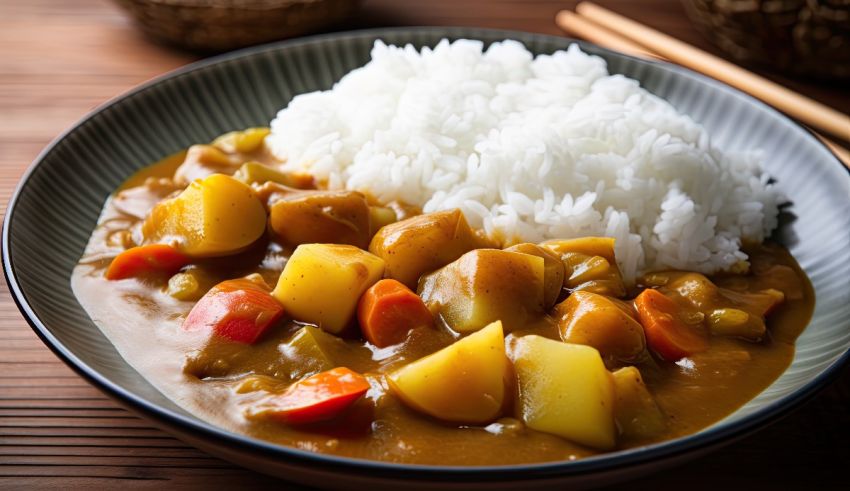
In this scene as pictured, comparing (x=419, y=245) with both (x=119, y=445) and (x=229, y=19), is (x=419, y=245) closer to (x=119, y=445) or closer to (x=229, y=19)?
(x=119, y=445)

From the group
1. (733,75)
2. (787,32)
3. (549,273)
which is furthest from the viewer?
(787,32)

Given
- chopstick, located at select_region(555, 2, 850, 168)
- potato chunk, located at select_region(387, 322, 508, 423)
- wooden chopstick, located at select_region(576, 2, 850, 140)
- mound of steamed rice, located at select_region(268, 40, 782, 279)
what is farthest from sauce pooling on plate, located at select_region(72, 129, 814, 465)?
chopstick, located at select_region(555, 2, 850, 168)

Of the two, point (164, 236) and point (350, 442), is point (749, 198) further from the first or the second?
point (164, 236)

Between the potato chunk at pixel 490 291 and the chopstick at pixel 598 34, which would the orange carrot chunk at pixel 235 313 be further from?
the chopstick at pixel 598 34

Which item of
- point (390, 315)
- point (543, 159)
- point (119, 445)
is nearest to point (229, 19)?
point (543, 159)

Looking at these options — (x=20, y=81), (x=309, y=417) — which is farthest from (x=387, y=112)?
(x=20, y=81)
